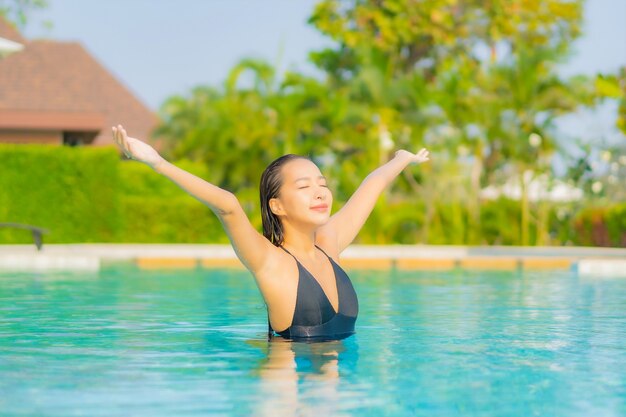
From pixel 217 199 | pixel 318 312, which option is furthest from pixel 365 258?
pixel 217 199

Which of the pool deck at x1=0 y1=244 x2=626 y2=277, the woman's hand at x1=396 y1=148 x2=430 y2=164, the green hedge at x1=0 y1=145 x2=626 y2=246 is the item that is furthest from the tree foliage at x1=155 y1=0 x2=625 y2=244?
the woman's hand at x1=396 y1=148 x2=430 y2=164

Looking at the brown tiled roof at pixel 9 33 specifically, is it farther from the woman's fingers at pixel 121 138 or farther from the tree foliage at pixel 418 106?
the woman's fingers at pixel 121 138

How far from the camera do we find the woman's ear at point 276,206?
7.54 metres

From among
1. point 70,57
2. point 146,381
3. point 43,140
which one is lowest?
point 146,381

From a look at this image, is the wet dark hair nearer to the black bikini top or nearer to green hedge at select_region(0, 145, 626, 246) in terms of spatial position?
the black bikini top

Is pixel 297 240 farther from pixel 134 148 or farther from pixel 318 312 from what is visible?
pixel 134 148

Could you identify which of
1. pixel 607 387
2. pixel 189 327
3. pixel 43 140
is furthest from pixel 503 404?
pixel 43 140

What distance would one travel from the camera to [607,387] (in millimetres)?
6730

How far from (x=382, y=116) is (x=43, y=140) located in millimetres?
9419

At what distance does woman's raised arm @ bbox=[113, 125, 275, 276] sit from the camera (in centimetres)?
611

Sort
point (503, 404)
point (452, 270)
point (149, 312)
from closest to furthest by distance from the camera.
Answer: point (503, 404) → point (149, 312) → point (452, 270)

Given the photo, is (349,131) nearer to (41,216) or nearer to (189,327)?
(41,216)

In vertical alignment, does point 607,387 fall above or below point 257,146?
below

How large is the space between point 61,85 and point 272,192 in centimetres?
2734
